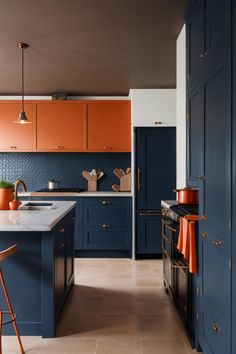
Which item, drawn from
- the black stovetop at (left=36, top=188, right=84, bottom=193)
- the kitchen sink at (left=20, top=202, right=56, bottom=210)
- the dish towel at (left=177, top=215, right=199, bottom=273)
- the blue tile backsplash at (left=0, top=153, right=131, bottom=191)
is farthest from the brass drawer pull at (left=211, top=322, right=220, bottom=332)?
the blue tile backsplash at (left=0, top=153, right=131, bottom=191)

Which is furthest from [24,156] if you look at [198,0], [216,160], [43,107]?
[216,160]

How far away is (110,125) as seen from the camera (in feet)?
18.7

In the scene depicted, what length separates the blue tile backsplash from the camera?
6.10 metres

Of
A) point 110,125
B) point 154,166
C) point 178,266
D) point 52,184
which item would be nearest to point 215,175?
point 178,266

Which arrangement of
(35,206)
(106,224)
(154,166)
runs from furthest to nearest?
(106,224) < (154,166) < (35,206)

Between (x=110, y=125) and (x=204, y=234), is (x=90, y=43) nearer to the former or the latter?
(x=110, y=125)

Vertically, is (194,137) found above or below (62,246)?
above

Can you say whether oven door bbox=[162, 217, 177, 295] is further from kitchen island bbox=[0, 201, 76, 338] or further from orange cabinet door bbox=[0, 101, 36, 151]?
orange cabinet door bbox=[0, 101, 36, 151]

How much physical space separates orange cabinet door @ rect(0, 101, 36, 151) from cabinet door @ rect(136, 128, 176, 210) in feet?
5.65

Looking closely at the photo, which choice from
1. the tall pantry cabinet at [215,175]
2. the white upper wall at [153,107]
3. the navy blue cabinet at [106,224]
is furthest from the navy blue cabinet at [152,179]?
the tall pantry cabinet at [215,175]

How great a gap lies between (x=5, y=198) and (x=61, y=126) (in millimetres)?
2537

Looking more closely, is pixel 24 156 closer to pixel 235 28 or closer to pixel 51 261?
pixel 51 261

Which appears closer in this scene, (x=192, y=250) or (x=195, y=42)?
(x=192, y=250)

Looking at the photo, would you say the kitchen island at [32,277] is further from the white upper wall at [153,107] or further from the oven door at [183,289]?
the white upper wall at [153,107]
